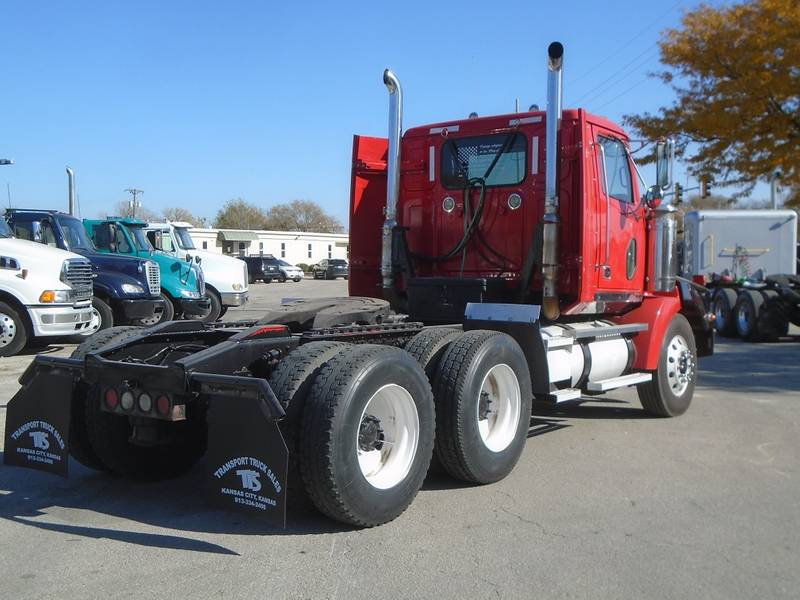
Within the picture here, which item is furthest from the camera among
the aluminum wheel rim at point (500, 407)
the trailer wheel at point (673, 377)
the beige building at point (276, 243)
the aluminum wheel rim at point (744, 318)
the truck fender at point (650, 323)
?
the beige building at point (276, 243)

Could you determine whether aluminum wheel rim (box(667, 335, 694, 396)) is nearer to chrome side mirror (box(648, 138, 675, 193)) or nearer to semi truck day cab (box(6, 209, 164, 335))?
chrome side mirror (box(648, 138, 675, 193))

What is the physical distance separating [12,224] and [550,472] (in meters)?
12.3

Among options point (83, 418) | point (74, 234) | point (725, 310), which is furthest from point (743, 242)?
point (83, 418)

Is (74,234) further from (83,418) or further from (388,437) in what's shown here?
(388,437)

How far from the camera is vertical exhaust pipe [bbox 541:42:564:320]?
6.57 metres

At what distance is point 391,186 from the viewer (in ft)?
25.8

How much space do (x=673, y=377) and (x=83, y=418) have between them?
5843 millimetres

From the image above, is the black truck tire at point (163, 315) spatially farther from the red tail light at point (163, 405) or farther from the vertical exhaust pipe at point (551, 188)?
the red tail light at point (163, 405)

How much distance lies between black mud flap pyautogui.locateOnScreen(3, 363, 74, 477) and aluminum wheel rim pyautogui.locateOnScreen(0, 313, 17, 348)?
8024 millimetres

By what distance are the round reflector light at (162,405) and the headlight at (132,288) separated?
1143 centimetres

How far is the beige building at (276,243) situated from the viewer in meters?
71.5

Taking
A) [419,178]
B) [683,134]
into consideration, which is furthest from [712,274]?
[419,178]

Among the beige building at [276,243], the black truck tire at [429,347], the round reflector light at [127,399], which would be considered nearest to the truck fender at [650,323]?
the black truck tire at [429,347]

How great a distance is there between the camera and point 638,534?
4703mm
